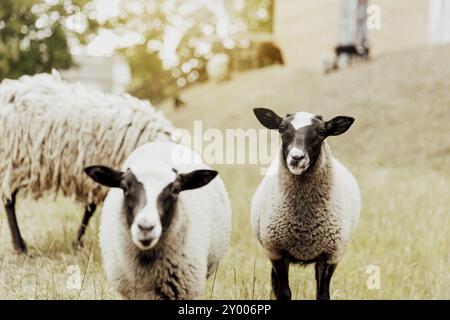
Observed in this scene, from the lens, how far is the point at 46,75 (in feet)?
9.30

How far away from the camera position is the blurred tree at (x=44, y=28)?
9.07 ft

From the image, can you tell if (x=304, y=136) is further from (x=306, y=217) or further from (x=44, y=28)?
(x=44, y=28)

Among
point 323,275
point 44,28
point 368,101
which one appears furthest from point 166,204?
point 368,101

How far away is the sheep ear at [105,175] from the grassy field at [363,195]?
616mm

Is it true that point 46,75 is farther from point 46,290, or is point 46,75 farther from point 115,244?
point 115,244

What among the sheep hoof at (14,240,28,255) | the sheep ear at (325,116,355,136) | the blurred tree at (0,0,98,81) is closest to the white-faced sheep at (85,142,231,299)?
the sheep ear at (325,116,355,136)

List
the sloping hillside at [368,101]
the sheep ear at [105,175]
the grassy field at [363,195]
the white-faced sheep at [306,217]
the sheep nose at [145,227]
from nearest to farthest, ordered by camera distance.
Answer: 1. the sheep nose at [145,227]
2. the sheep ear at [105,175]
3. the white-faced sheep at [306,217]
4. the grassy field at [363,195]
5. the sloping hillside at [368,101]

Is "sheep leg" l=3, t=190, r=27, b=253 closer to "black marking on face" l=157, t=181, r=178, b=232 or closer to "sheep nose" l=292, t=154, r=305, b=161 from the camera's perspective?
"black marking on face" l=157, t=181, r=178, b=232

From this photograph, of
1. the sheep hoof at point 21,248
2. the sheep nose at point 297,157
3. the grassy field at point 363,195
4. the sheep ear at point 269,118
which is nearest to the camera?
the sheep nose at point 297,157

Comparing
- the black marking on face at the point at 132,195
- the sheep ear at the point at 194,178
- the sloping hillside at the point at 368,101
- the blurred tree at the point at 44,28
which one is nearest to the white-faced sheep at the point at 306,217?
the sheep ear at the point at 194,178

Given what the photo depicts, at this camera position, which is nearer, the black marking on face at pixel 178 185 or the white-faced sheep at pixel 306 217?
the black marking on face at pixel 178 185

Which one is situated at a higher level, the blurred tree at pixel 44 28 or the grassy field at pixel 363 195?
the blurred tree at pixel 44 28

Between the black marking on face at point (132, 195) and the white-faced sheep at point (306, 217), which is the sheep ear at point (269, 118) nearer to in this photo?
the white-faced sheep at point (306, 217)

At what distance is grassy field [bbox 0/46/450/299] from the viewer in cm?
232
